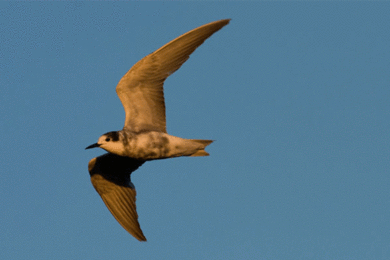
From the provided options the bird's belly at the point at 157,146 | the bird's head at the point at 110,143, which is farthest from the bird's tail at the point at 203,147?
the bird's head at the point at 110,143

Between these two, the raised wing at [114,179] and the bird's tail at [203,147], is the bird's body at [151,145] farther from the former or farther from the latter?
the raised wing at [114,179]

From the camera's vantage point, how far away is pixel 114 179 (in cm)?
1708

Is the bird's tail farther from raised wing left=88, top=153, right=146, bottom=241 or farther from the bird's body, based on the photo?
raised wing left=88, top=153, right=146, bottom=241

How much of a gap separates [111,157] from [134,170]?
753mm

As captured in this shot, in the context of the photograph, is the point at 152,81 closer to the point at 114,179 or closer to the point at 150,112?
the point at 150,112

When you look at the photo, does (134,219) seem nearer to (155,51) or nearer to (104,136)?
(104,136)

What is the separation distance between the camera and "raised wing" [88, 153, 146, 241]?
1684 cm

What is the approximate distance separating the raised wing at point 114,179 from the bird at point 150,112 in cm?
42

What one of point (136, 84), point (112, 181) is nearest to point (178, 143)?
point (136, 84)

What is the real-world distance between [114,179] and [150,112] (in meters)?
2.53

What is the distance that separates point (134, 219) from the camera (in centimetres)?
1644

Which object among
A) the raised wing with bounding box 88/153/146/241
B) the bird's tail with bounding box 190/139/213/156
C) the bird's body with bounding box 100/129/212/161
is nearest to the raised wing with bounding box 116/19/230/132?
the bird's body with bounding box 100/129/212/161

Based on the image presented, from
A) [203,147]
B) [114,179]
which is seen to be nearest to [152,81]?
[203,147]

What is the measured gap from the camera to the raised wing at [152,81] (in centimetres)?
1506
